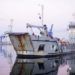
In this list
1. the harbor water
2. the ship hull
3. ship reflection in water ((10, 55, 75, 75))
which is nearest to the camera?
ship reflection in water ((10, 55, 75, 75))

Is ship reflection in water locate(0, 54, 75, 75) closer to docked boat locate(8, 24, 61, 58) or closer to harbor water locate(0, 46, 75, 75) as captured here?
harbor water locate(0, 46, 75, 75)

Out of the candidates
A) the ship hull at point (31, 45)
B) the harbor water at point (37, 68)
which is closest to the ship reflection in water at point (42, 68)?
the harbor water at point (37, 68)

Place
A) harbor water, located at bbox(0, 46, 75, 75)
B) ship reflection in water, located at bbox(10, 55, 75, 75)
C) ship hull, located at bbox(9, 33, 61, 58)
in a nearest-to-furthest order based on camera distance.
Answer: ship reflection in water, located at bbox(10, 55, 75, 75) → harbor water, located at bbox(0, 46, 75, 75) → ship hull, located at bbox(9, 33, 61, 58)

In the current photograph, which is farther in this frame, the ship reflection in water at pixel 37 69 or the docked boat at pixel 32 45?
the docked boat at pixel 32 45

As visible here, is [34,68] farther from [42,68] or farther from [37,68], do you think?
[42,68]

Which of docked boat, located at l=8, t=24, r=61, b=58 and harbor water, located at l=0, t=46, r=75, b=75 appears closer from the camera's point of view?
harbor water, located at l=0, t=46, r=75, b=75

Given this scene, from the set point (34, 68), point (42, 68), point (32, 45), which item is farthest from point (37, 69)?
point (32, 45)

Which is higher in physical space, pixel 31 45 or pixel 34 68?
pixel 31 45

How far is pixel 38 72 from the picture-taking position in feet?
34.9

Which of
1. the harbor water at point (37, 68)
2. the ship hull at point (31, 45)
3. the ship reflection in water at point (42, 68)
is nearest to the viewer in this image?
the ship reflection in water at point (42, 68)

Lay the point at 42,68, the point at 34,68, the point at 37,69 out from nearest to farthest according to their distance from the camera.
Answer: the point at 37,69
the point at 34,68
the point at 42,68

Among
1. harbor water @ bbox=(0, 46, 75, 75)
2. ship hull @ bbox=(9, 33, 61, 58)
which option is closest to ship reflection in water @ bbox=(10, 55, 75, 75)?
harbor water @ bbox=(0, 46, 75, 75)

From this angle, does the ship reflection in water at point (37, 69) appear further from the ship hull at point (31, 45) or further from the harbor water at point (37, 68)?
the ship hull at point (31, 45)

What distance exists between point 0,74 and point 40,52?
276 inches
